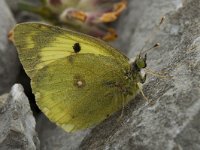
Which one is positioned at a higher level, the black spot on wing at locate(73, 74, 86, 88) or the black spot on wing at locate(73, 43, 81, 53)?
the black spot on wing at locate(73, 43, 81, 53)

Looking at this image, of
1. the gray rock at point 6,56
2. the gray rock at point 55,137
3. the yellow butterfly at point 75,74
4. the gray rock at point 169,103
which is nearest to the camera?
the gray rock at point 169,103

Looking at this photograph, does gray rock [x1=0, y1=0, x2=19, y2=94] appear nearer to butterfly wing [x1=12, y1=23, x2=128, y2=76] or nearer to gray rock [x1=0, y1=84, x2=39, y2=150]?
gray rock [x1=0, y1=84, x2=39, y2=150]

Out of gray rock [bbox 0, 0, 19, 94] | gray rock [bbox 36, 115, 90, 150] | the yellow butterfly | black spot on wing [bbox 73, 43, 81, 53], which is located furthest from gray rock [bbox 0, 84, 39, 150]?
gray rock [bbox 0, 0, 19, 94]

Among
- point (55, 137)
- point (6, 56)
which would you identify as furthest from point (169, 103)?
point (6, 56)

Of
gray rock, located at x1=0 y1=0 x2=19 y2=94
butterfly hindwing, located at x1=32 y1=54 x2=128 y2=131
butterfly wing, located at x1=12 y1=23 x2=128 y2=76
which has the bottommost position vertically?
gray rock, located at x1=0 y1=0 x2=19 y2=94

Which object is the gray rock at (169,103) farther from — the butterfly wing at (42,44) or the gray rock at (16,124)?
the butterfly wing at (42,44)

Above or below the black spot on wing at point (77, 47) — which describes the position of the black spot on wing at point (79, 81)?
below

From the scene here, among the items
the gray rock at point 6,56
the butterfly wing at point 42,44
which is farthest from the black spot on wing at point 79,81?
the gray rock at point 6,56
